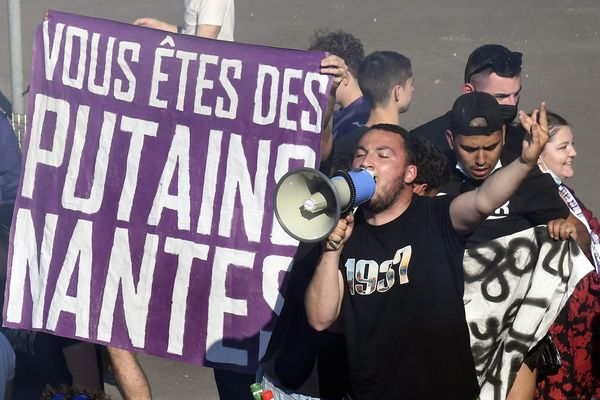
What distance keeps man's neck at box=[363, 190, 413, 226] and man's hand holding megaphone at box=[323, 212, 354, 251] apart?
0.24 metres

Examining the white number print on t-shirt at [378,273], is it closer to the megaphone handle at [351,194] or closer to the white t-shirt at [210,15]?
the megaphone handle at [351,194]

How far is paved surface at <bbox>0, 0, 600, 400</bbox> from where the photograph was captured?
9344 mm

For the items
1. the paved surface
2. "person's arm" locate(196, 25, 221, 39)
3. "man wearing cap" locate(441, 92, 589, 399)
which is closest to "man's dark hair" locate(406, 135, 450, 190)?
"man wearing cap" locate(441, 92, 589, 399)

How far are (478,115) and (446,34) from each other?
6.18 metres

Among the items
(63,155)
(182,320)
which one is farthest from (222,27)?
(182,320)

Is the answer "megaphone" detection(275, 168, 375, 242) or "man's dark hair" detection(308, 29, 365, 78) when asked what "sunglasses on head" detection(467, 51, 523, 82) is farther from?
"megaphone" detection(275, 168, 375, 242)

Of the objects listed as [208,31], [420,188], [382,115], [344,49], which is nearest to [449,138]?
[420,188]

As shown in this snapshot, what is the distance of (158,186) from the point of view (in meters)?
5.12

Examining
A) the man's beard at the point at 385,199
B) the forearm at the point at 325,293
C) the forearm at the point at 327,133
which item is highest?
the forearm at the point at 327,133

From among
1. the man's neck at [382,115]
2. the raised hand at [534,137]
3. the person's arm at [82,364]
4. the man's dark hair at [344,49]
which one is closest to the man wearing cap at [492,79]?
the man's neck at [382,115]

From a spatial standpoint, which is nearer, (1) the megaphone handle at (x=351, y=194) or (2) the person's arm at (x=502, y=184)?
(1) the megaphone handle at (x=351, y=194)

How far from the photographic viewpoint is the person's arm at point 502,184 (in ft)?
12.2

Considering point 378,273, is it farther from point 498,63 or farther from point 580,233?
point 498,63

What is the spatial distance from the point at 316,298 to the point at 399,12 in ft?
24.7
